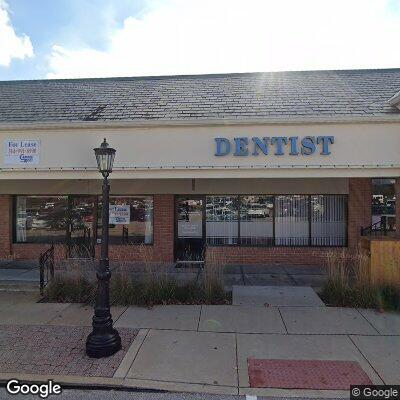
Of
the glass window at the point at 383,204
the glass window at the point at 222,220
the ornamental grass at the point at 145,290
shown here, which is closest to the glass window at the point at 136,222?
the glass window at the point at 222,220

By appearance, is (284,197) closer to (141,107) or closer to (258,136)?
(258,136)

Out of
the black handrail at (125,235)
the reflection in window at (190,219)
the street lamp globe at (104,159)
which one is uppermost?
the street lamp globe at (104,159)

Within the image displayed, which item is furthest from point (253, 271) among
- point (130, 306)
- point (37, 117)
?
point (37, 117)

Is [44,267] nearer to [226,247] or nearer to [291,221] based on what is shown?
[226,247]

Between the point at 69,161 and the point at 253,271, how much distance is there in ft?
19.6

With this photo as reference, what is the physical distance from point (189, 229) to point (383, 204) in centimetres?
625

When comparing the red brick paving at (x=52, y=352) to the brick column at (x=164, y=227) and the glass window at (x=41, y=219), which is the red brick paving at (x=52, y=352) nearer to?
the brick column at (x=164, y=227)

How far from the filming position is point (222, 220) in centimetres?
1131

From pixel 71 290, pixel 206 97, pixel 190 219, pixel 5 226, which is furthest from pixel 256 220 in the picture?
pixel 5 226

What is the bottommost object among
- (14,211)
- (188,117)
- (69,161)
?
(14,211)

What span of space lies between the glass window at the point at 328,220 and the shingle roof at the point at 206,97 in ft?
10.4

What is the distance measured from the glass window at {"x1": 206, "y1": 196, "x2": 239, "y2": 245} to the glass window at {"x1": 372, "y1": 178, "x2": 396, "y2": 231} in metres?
4.38

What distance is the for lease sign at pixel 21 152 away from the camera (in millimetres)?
8969

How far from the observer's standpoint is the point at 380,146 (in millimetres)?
8258
